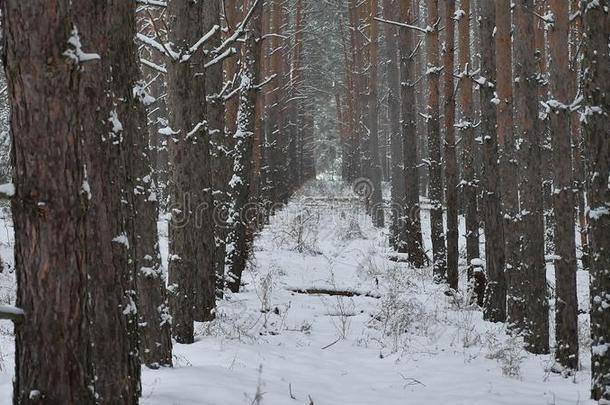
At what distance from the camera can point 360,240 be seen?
18.2 meters

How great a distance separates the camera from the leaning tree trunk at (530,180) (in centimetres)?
806

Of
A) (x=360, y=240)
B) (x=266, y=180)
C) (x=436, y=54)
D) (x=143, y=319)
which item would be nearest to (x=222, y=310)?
(x=143, y=319)

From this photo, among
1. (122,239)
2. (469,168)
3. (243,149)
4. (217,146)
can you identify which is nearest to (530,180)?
(469,168)

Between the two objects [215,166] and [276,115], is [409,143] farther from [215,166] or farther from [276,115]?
[276,115]

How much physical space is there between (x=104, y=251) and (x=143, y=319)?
63.5 inches

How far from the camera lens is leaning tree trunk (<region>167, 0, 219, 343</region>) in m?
6.57

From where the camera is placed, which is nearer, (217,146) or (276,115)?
(217,146)

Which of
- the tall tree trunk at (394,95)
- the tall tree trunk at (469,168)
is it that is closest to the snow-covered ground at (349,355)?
the tall tree trunk at (469,168)

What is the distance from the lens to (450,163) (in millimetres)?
12258

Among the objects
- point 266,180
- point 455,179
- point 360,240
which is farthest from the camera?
point 266,180

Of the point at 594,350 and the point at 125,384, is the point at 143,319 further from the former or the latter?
the point at 594,350

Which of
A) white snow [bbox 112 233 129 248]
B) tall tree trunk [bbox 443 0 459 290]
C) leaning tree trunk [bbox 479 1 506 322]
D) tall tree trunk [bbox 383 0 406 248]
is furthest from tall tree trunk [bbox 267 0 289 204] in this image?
white snow [bbox 112 233 129 248]

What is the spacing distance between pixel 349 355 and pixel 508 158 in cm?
413

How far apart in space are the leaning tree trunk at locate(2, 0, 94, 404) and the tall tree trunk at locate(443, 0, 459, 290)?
32.4 feet
